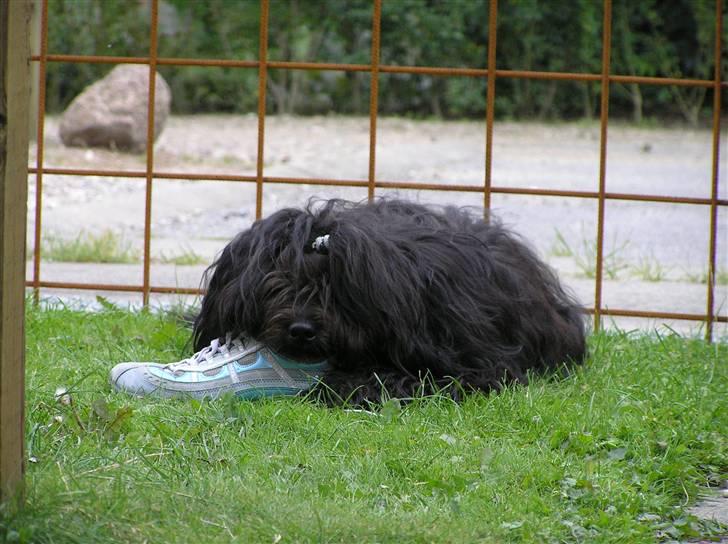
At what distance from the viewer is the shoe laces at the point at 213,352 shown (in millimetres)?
3818

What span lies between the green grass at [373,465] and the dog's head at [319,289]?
0.78 feet

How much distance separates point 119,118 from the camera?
13.2 m

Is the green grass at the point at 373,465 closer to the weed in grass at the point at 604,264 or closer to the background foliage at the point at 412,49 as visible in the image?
the weed in grass at the point at 604,264

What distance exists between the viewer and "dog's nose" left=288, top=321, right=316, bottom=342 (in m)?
3.69

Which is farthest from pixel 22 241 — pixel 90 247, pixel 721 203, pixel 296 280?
pixel 90 247

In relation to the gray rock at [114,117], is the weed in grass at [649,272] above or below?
below

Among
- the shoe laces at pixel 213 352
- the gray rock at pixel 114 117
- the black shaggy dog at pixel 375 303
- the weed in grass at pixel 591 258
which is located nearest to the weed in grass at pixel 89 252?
the weed in grass at pixel 591 258

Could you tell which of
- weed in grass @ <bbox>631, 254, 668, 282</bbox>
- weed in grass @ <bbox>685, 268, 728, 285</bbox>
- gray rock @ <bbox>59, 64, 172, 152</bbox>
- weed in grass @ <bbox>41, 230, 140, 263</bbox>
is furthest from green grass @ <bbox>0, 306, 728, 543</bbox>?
gray rock @ <bbox>59, 64, 172, 152</bbox>

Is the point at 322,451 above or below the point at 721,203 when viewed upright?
below

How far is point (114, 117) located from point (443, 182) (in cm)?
414

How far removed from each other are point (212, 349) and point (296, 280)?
1.28 ft

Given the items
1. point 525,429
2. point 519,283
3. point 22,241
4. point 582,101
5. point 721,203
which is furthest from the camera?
point 582,101

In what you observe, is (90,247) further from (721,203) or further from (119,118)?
(119,118)

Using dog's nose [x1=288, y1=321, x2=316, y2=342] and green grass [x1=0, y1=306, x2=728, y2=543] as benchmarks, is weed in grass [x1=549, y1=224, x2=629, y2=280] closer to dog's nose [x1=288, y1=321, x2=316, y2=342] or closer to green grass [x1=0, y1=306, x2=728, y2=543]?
green grass [x1=0, y1=306, x2=728, y2=543]
